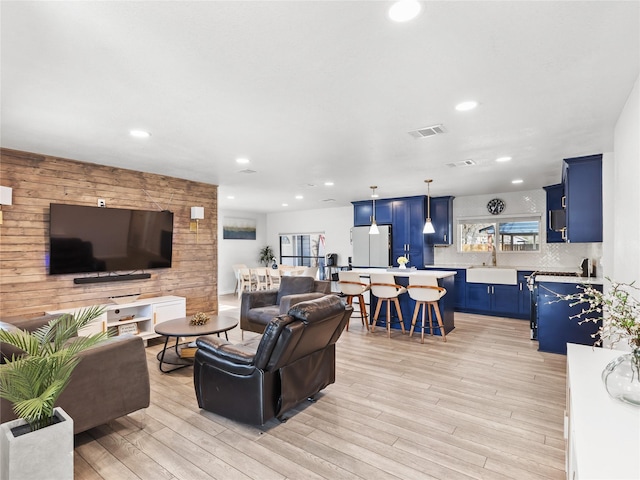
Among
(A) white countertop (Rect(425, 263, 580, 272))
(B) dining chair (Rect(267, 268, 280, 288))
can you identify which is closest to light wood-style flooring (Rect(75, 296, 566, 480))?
(A) white countertop (Rect(425, 263, 580, 272))

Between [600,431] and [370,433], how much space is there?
170 cm

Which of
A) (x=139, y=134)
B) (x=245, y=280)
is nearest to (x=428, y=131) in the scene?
(x=139, y=134)

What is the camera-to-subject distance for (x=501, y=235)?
7.27m

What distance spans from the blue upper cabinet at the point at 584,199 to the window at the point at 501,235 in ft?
9.45

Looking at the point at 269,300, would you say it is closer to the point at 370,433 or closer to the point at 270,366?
the point at 270,366

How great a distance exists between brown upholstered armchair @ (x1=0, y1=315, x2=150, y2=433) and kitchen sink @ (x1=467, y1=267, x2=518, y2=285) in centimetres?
616

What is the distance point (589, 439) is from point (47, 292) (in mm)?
5155

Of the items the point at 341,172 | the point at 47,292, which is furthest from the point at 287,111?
the point at 47,292

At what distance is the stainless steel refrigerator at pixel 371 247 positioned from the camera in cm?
795

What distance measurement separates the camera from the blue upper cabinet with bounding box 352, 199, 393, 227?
26.2 feet

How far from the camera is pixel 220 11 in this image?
1.61 m

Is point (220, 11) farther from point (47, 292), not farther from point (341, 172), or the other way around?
point (47, 292)

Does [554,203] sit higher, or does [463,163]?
[463,163]

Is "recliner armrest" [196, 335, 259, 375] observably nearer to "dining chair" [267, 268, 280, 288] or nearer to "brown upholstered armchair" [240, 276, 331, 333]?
"brown upholstered armchair" [240, 276, 331, 333]
